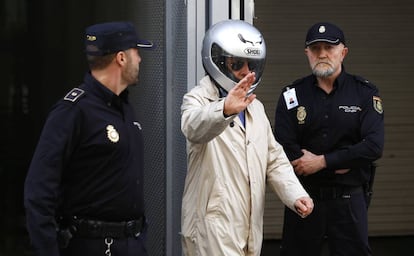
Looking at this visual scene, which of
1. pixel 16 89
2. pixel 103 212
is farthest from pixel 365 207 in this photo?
pixel 16 89

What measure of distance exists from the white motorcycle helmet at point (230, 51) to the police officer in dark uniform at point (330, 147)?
99 cm

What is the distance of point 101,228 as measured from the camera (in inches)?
132

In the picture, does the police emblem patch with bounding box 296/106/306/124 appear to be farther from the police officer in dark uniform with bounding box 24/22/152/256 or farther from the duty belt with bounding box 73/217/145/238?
the duty belt with bounding box 73/217/145/238

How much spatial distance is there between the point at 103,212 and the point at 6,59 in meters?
4.06

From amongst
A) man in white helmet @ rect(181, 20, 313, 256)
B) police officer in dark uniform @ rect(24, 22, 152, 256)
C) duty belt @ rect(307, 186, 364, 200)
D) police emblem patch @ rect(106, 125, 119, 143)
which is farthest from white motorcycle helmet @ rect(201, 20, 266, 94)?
duty belt @ rect(307, 186, 364, 200)

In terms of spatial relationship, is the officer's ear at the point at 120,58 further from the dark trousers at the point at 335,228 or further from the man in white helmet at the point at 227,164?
the dark trousers at the point at 335,228

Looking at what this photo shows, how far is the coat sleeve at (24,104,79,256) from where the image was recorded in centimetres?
311

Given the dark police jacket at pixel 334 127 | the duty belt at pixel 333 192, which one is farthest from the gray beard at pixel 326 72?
the duty belt at pixel 333 192

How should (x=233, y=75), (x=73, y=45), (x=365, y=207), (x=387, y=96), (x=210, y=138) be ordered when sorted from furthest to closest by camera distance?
(x=387, y=96) → (x=73, y=45) → (x=365, y=207) → (x=233, y=75) → (x=210, y=138)

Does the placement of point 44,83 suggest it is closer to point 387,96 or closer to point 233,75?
point 233,75

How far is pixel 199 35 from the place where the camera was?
4.59 m

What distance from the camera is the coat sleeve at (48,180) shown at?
3.11m

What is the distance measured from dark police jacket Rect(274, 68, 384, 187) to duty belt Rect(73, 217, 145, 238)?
166cm

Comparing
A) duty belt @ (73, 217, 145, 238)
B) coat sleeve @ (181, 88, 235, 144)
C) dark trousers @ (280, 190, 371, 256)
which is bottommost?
dark trousers @ (280, 190, 371, 256)
